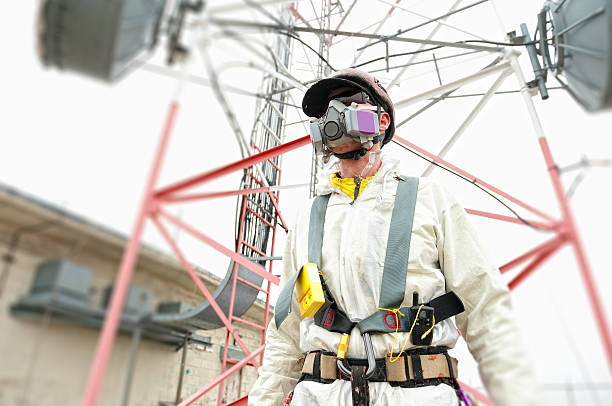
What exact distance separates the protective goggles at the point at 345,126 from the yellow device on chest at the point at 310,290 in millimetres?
670

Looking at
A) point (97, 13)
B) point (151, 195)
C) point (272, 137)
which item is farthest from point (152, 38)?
point (272, 137)

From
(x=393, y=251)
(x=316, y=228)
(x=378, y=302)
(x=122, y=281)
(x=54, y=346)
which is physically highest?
(x=316, y=228)

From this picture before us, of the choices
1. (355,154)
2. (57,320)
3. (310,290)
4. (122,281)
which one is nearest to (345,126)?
(355,154)

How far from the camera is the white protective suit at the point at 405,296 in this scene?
1363 millimetres

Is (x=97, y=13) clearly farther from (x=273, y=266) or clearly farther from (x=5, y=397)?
(x=273, y=266)

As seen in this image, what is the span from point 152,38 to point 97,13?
13cm

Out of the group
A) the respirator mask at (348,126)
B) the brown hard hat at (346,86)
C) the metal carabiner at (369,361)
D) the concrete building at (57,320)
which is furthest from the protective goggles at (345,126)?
the concrete building at (57,320)

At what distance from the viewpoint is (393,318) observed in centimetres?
155

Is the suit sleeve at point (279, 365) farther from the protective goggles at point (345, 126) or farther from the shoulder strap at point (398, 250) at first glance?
the protective goggles at point (345, 126)

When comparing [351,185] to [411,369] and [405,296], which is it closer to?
[405,296]

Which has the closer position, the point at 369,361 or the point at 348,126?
the point at 369,361

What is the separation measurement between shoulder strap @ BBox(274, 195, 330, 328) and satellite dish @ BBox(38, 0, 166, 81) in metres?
1.06

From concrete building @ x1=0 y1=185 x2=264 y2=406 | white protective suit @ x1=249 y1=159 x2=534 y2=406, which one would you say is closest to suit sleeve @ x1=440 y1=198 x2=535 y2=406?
white protective suit @ x1=249 y1=159 x2=534 y2=406

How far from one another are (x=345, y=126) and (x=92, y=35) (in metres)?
1.21
